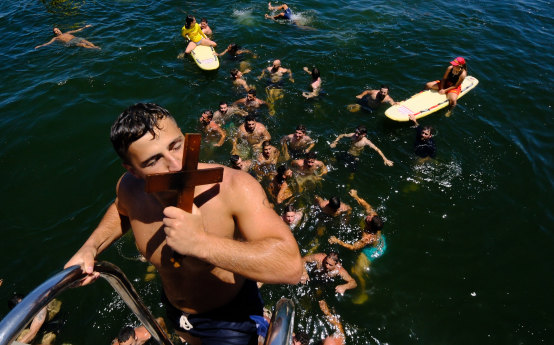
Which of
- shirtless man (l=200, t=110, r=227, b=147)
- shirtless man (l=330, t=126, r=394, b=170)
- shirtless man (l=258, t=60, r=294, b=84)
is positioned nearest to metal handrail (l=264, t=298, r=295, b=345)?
shirtless man (l=330, t=126, r=394, b=170)

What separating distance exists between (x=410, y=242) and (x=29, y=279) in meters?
8.22

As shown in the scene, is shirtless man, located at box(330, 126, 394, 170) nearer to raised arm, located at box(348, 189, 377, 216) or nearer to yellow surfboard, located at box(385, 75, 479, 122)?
raised arm, located at box(348, 189, 377, 216)

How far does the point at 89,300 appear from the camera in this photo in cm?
573

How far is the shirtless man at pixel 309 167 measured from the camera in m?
7.87

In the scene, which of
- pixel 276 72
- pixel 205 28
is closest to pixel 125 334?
pixel 276 72

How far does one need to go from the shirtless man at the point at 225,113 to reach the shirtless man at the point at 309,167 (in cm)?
284

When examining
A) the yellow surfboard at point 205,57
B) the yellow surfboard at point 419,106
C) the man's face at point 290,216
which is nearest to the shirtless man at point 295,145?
the man's face at point 290,216

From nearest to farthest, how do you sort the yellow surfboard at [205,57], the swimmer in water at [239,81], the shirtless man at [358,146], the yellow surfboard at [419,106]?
the shirtless man at [358,146], the yellow surfboard at [419,106], the swimmer in water at [239,81], the yellow surfboard at [205,57]

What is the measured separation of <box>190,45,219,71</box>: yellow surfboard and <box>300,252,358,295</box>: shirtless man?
331 inches

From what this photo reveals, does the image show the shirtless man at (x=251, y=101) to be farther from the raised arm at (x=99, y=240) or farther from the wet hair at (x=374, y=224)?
the raised arm at (x=99, y=240)

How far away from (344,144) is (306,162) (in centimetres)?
175

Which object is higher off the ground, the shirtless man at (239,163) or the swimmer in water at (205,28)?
the swimmer in water at (205,28)

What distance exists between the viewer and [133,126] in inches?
64.9

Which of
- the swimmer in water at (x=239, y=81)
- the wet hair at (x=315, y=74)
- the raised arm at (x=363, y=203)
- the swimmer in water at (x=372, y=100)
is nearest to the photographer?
the raised arm at (x=363, y=203)
